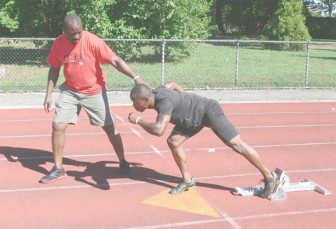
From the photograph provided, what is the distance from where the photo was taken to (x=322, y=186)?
6.27m

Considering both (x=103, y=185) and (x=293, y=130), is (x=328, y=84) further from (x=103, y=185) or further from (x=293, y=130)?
(x=103, y=185)

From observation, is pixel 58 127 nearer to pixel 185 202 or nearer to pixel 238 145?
pixel 185 202

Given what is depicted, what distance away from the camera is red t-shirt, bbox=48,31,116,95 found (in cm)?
593

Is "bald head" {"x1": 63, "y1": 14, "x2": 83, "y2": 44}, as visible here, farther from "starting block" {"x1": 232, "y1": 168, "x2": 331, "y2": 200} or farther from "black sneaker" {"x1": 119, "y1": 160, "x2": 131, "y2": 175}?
"starting block" {"x1": 232, "y1": 168, "x2": 331, "y2": 200}

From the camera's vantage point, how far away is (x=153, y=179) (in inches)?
252

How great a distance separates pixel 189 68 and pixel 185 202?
13.4m

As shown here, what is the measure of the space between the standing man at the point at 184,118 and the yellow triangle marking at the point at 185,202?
116 millimetres

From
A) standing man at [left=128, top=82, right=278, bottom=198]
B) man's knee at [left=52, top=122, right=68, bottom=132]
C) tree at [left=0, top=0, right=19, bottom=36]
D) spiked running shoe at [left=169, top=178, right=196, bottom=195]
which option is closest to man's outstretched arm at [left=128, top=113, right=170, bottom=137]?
standing man at [left=128, top=82, right=278, bottom=198]

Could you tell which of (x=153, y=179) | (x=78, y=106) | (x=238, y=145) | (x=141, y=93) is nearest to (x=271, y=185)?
(x=238, y=145)

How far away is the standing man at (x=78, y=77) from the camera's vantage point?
591 centimetres

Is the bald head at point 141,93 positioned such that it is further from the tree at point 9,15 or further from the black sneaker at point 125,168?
the tree at point 9,15

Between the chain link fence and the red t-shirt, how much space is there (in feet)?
25.6

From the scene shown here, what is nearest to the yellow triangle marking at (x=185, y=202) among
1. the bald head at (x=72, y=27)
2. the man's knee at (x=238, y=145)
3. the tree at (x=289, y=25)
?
the man's knee at (x=238, y=145)

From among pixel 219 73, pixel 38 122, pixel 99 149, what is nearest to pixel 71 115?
pixel 99 149
